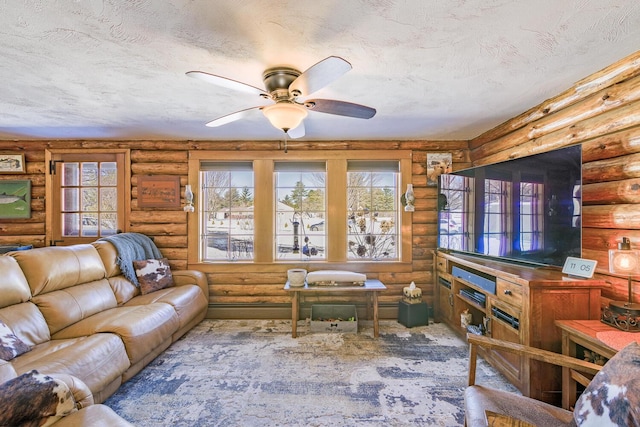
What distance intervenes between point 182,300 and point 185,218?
1.19m

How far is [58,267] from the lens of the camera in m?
2.46

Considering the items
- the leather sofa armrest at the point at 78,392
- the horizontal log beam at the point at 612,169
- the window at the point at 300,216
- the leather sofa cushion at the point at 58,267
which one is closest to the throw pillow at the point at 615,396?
the horizontal log beam at the point at 612,169

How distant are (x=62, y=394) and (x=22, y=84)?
7.48ft

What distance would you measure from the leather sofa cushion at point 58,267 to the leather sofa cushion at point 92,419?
4.95 ft

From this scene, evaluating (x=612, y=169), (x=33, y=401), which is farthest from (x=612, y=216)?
(x=33, y=401)

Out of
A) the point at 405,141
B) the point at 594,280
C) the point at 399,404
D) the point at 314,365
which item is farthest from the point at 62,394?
the point at 405,141

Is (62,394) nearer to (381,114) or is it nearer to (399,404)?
→ (399,404)

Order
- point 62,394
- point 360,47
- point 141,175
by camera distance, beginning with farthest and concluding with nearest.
→ 1. point 141,175
2. point 360,47
3. point 62,394

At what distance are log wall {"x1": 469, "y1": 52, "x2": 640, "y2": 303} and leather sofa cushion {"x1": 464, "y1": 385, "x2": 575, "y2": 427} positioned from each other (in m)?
1.10

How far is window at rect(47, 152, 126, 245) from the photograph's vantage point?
12.4 feet

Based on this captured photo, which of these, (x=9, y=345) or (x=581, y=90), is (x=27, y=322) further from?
(x=581, y=90)

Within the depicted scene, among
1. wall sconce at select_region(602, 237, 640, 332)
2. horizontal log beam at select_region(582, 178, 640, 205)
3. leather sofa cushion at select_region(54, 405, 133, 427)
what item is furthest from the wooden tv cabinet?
leather sofa cushion at select_region(54, 405, 133, 427)

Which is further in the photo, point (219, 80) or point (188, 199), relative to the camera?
point (188, 199)

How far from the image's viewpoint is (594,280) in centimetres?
195
